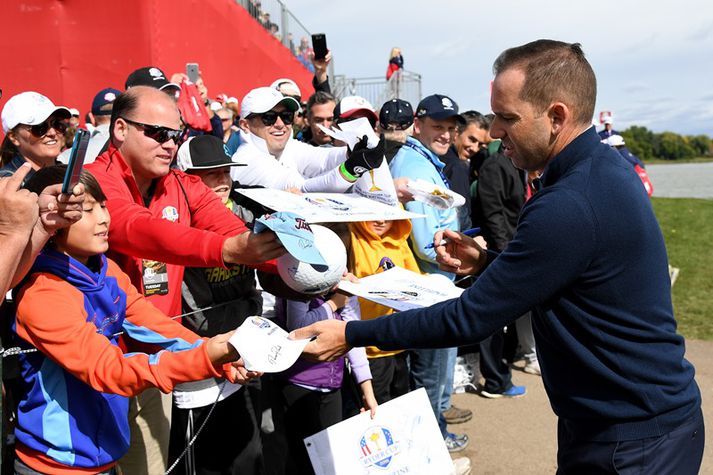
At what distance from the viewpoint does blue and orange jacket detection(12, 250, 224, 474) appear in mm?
2398

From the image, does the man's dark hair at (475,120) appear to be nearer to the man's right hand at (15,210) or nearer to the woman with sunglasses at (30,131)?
the woman with sunglasses at (30,131)

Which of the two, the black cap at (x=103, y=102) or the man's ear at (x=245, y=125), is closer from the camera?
the man's ear at (x=245, y=125)

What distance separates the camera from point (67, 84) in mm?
9398

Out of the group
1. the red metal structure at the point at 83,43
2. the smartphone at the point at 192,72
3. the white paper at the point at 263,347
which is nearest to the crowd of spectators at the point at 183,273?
the white paper at the point at 263,347

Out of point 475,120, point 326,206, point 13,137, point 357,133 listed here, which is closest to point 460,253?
point 326,206

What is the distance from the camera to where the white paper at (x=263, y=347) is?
95.3 inches

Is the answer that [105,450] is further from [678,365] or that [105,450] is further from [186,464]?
[678,365]

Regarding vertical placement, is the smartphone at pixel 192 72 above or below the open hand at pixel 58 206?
above

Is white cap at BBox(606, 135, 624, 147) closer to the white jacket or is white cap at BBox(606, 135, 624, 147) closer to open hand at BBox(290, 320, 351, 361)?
the white jacket

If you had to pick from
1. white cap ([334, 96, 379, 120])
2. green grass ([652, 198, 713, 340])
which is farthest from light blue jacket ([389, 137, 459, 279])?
green grass ([652, 198, 713, 340])

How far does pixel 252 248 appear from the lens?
2.72m

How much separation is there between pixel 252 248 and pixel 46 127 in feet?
8.85

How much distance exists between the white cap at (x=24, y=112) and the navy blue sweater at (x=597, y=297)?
138 inches

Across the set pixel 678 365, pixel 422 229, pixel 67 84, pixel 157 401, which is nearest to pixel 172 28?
pixel 67 84
